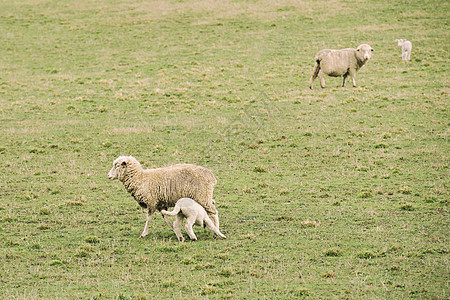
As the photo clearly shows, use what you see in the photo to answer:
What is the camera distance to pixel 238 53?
36562 millimetres

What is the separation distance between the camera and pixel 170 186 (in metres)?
12.1

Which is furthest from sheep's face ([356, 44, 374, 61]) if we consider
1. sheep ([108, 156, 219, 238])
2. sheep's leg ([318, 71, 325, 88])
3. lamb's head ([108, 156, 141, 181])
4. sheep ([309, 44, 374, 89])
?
lamb's head ([108, 156, 141, 181])

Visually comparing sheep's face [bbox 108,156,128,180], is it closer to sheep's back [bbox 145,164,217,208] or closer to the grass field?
sheep's back [bbox 145,164,217,208]

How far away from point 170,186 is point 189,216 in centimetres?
103

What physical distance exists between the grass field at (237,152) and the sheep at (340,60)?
102 cm

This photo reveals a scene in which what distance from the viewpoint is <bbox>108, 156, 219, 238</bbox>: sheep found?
12.0m

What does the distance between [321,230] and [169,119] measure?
43.7ft

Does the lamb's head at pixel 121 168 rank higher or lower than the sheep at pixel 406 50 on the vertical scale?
higher

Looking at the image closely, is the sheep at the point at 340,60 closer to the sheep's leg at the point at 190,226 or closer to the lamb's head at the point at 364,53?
the lamb's head at the point at 364,53

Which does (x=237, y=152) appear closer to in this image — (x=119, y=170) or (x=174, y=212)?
(x=119, y=170)

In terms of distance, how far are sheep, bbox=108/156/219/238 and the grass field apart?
0.70 meters

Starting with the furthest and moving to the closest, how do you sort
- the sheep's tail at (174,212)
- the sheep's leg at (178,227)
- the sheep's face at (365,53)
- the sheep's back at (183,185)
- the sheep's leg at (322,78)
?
the sheep's leg at (322,78) < the sheep's face at (365,53) < the sheep's back at (183,185) < the sheep's leg at (178,227) < the sheep's tail at (174,212)

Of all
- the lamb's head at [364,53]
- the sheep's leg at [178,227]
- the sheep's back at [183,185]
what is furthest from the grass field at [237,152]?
the lamb's head at [364,53]

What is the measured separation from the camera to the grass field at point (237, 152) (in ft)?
32.4
